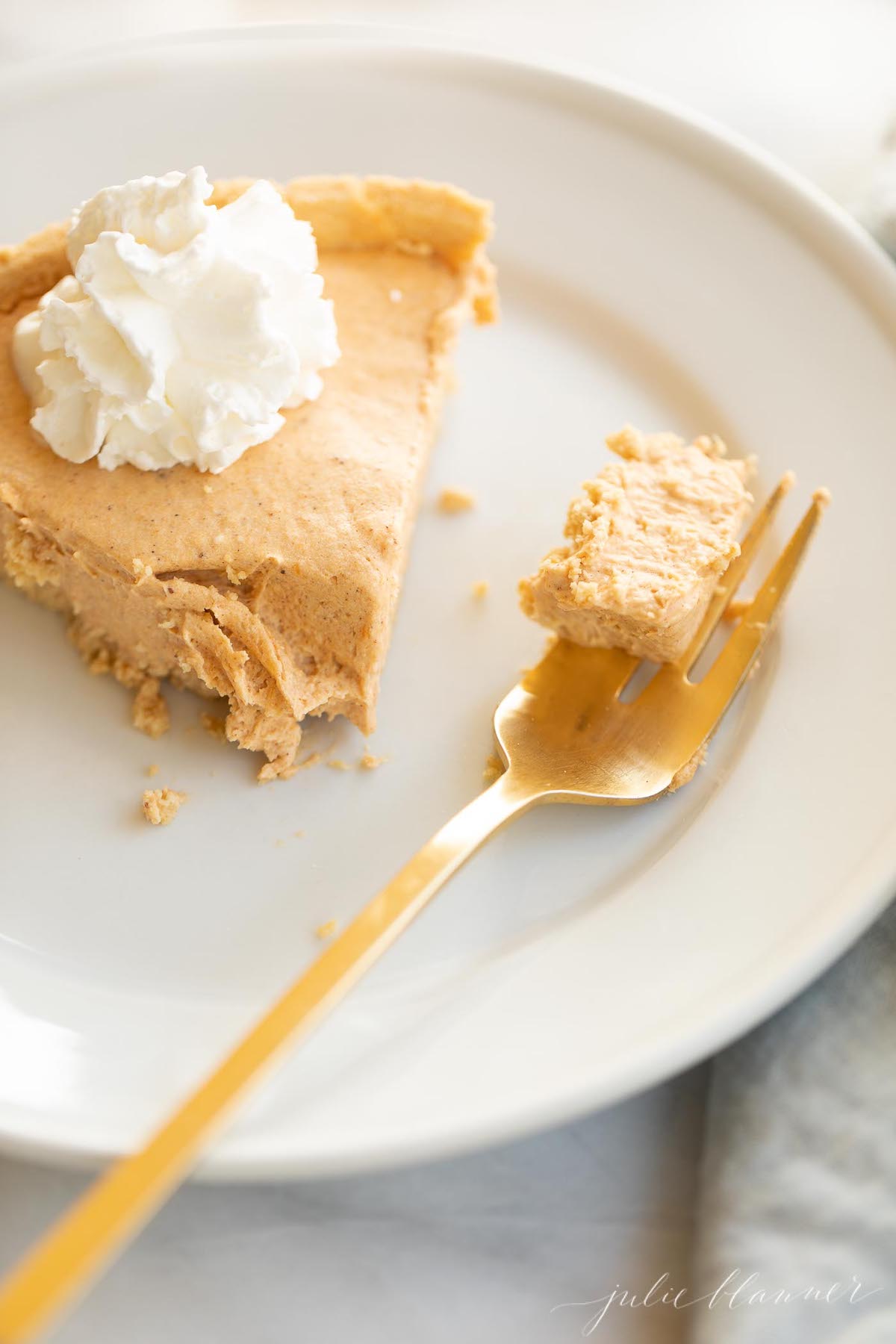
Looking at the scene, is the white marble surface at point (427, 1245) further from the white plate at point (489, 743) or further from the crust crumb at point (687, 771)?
the crust crumb at point (687, 771)

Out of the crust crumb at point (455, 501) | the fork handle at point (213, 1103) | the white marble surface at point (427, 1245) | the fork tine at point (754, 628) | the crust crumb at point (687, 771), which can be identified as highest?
the fork tine at point (754, 628)

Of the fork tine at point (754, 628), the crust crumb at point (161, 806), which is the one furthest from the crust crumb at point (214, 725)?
the fork tine at point (754, 628)

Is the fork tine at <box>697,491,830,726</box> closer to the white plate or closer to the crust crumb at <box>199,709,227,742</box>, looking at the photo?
the white plate

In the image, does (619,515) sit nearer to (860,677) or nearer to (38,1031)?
(860,677)

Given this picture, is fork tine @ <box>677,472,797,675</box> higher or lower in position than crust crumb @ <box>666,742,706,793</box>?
higher

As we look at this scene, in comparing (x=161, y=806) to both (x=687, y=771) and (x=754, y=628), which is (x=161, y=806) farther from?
(x=754, y=628)

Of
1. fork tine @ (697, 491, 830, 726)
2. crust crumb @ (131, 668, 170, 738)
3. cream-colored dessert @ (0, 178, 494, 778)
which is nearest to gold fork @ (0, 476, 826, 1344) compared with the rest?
fork tine @ (697, 491, 830, 726)

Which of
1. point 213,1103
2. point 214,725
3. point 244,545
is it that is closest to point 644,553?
point 244,545
